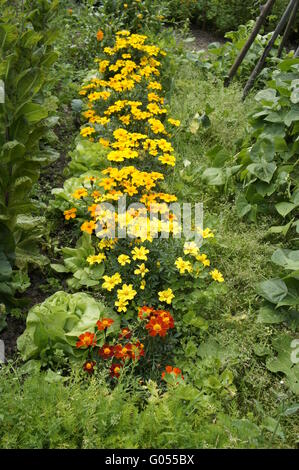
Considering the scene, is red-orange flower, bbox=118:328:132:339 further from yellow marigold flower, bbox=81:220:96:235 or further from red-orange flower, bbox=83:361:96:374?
yellow marigold flower, bbox=81:220:96:235

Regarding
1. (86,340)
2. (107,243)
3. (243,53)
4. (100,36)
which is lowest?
→ (86,340)

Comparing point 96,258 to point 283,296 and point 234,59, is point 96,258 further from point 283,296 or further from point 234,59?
point 234,59

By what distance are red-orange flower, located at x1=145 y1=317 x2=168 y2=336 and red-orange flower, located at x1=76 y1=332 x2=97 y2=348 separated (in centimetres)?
25

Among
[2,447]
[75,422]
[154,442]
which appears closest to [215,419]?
[154,442]

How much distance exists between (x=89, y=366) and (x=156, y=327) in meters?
0.34

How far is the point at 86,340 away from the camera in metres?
2.17

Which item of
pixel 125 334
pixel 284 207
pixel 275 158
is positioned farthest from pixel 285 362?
pixel 275 158

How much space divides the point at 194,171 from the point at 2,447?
2341 millimetres

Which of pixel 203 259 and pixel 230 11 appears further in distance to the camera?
pixel 230 11

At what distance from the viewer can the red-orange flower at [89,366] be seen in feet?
6.95

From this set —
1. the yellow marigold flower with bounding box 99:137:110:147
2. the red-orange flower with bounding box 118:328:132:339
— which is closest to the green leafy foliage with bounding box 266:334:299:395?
the red-orange flower with bounding box 118:328:132:339

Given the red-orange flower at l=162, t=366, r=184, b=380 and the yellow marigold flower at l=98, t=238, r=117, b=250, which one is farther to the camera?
the yellow marigold flower at l=98, t=238, r=117, b=250

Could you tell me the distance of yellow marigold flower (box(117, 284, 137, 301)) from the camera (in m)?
2.33
